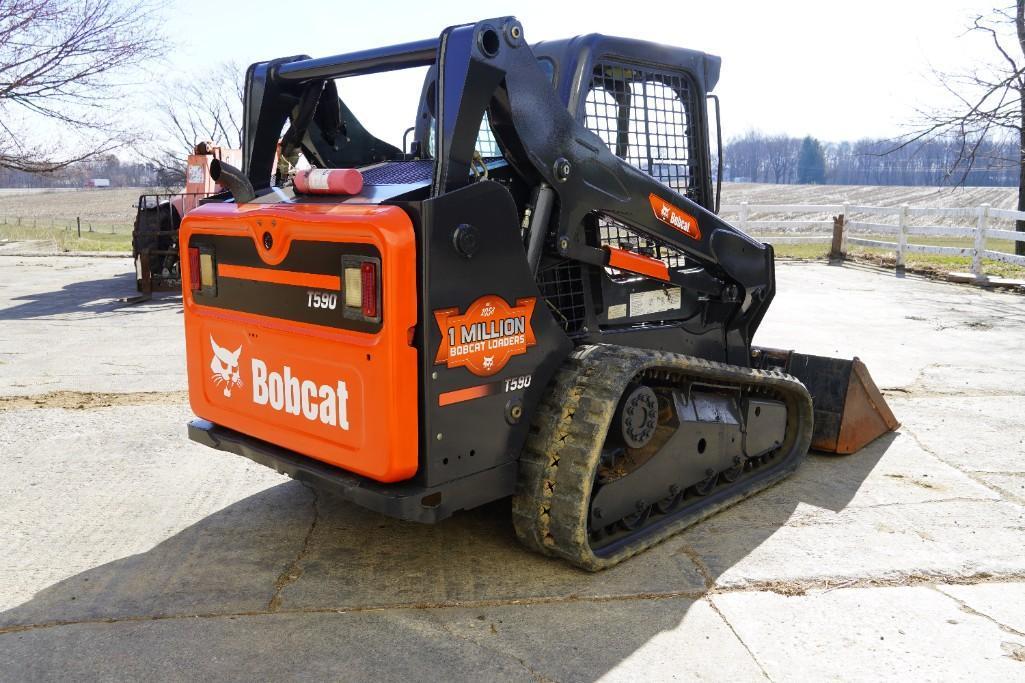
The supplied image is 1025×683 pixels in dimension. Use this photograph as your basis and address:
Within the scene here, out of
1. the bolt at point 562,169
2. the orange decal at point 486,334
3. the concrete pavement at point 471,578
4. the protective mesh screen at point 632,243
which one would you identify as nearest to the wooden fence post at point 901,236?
the concrete pavement at point 471,578

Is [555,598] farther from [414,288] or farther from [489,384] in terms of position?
[414,288]

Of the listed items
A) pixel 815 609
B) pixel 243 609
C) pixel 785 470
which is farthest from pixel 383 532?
pixel 785 470

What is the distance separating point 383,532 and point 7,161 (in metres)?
18.2

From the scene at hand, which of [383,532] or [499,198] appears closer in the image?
[499,198]

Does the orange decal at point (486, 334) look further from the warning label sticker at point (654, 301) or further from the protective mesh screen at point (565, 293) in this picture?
the warning label sticker at point (654, 301)

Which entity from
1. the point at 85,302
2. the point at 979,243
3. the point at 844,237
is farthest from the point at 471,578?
the point at 844,237

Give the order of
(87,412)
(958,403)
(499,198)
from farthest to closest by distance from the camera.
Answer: (958,403)
(87,412)
(499,198)

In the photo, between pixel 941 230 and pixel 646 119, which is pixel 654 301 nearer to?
pixel 646 119

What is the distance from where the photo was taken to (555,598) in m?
3.71

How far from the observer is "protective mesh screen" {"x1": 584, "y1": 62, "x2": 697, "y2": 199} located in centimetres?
441

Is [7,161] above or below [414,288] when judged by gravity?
above

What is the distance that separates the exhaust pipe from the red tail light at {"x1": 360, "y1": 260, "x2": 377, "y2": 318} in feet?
2.69

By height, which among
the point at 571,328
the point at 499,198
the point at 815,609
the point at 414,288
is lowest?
the point at 815,609

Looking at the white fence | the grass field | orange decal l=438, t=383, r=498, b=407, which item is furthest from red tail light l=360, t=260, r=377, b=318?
the grass field
